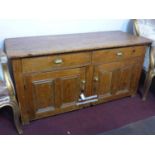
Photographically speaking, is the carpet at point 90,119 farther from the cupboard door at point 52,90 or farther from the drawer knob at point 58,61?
the drawer knob at point 58,61

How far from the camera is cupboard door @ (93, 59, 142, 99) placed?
162cm

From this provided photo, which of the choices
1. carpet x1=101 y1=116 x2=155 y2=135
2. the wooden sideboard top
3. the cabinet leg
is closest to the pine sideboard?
→ the wooden sideboard top

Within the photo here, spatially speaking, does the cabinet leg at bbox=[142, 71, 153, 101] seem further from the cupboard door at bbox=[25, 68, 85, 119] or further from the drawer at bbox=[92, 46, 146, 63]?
the cupboard door at bbox=[25, 68, 85, 119]

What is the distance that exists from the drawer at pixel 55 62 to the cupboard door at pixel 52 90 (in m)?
0.06

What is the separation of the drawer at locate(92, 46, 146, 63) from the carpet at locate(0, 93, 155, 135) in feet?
1.83

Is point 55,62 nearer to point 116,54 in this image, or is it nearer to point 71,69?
point 71,69

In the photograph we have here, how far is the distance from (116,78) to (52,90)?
0.67m

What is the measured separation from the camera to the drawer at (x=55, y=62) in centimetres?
129

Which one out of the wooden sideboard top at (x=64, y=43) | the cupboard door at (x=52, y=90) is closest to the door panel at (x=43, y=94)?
the cupboard door at (x=52, y=90)

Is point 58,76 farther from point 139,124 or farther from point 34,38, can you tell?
point 139,124

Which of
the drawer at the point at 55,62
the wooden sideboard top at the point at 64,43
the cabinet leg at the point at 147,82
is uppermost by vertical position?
the wooden sideboard top at the point at 64,43

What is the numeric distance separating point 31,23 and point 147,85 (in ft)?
4.53

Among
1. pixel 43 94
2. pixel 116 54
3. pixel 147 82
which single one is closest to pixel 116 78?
pixel 116 54
